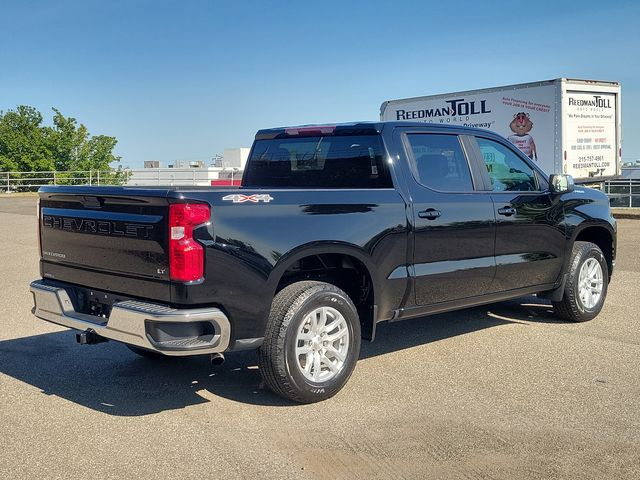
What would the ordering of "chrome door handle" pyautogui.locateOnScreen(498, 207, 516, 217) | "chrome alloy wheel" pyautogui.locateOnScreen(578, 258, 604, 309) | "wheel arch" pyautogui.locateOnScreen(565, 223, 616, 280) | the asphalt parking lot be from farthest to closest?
"wheel arch" pyautogui.locateOnScreen(565, 223, 616, 280), "chrome alloy wheel" pyautogui.locateOnScreen(578, 258, 604, 309), "chrome door handle" pyautogui.locateOnScreen(498, 207, 516, 217), the asphalt parking lot

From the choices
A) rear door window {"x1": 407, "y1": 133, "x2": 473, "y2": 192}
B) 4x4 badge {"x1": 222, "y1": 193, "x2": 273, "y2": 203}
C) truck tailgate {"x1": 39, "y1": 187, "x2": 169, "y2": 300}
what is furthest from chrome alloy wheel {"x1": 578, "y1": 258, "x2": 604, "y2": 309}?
truck tailgate {"x1": 39, "y1": 187, "x2": 169, "y2": 300}

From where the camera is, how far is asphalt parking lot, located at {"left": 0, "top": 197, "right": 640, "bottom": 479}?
3.97 meters

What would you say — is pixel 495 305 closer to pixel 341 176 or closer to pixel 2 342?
pixel 341 176

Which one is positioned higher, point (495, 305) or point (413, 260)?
point (413, 260)

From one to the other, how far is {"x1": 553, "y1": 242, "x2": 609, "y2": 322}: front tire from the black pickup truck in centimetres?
27

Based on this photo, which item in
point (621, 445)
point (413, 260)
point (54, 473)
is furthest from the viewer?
point (413, 260)

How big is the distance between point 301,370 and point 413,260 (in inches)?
52.3

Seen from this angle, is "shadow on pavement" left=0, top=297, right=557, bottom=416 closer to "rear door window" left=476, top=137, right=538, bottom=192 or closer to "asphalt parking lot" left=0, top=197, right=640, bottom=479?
"asphalt parking lot" left=0, top=197, right=640, bottom=479

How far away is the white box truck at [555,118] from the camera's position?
17.1 metres

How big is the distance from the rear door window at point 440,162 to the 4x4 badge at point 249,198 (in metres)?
1.57

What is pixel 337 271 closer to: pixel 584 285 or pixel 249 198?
pixel 249 198

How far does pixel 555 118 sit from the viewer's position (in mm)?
16969

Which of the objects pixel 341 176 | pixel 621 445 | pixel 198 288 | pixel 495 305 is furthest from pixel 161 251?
pixel 495 305

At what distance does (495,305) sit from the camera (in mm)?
8555
